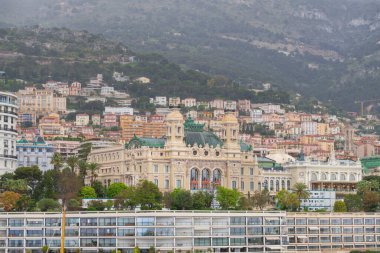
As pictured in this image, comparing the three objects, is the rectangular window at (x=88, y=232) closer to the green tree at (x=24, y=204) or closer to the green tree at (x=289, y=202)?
the green tree at (x=24, y=204)

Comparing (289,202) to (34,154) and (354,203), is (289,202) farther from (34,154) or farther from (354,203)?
(34,154)

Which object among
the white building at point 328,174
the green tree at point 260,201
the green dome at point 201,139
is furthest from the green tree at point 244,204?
the white building at point 328,174

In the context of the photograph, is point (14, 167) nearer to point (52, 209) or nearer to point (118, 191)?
point (118, 191)

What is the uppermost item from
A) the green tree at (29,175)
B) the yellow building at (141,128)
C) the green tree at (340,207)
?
the yellow building at (141,128)

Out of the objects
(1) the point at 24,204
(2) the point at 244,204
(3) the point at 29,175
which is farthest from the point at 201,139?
(1) the point at 24,204

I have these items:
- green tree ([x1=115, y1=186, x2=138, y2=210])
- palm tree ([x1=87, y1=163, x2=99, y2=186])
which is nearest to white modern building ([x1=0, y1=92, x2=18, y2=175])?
palm tree ([x1=87, y1=163, x2=99, y2=186])

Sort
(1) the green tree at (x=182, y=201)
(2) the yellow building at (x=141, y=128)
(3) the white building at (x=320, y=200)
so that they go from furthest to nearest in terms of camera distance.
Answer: (2) the yellow building at (x=141, y=128), (3) the white building at (x=320, y=200), (1) the green tree at (x=182, y=201)
